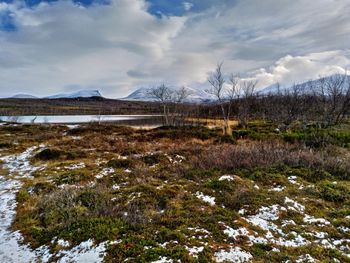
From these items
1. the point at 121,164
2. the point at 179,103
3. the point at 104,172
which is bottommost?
the point at 104,172

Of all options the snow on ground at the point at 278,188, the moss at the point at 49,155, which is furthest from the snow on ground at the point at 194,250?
the moss at the point at 49,155

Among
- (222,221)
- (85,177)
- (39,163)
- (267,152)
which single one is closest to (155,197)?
(222,221)

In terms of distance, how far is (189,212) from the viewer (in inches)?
260


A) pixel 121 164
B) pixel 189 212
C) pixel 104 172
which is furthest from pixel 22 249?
pixel 121 164

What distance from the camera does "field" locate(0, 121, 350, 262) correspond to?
4.93 meters

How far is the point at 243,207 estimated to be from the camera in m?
6.84

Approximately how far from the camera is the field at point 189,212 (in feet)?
16.2

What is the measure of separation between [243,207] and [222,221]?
109cm

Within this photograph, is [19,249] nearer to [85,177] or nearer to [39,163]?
[85,177]

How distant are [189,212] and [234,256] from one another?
207cm

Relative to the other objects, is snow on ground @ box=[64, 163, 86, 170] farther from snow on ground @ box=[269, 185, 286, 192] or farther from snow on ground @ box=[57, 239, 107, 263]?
snow on ground @ box=[269, 185, 286, 192]

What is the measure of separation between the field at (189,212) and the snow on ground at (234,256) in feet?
0.06

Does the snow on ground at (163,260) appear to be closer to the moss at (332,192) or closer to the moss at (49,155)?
the moss at (332,192)

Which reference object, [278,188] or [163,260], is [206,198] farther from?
[163,260]
